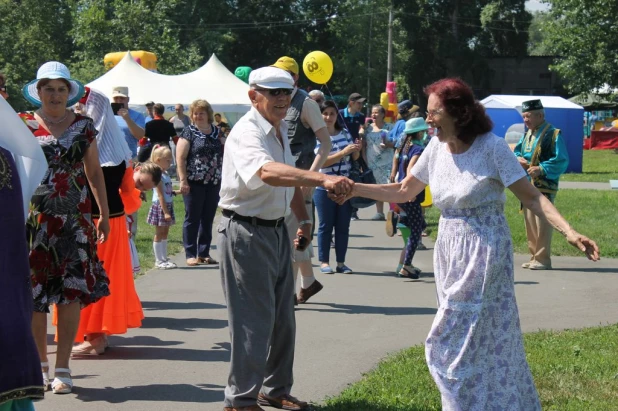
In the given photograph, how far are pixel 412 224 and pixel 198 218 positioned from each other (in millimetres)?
2805

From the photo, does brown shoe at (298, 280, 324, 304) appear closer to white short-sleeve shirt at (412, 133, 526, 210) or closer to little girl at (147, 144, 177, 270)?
little girl at (147, 144, 177, 270)

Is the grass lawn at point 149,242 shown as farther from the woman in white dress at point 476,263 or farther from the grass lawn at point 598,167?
the grass lawn at point 598,167

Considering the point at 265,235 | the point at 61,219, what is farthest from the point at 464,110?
the point at 61,219

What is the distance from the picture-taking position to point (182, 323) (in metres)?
8.47

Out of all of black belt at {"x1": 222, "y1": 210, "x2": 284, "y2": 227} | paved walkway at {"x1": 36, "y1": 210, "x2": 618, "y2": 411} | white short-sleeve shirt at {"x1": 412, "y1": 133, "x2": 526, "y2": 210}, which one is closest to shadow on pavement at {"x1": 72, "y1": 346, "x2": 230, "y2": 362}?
paved walkway at {"x1": 36, "y1": 210, "x2": 618, "y2": 411}

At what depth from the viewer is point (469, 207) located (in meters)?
5.04

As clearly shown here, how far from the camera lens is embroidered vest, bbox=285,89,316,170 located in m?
7.87

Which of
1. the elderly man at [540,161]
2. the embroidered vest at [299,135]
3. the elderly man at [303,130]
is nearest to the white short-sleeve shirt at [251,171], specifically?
the elderly man at [303,130]

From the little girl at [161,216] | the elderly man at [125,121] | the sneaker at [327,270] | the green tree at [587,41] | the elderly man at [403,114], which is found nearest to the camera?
the sneaker at [327,270]

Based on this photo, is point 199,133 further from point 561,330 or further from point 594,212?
point 594,212

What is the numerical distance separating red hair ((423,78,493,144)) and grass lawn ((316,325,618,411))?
1.69 m

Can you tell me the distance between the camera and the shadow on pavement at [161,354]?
7.14 m

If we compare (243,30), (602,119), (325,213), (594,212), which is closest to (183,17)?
(243,30)

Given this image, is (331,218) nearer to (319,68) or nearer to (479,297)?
(319,68)
